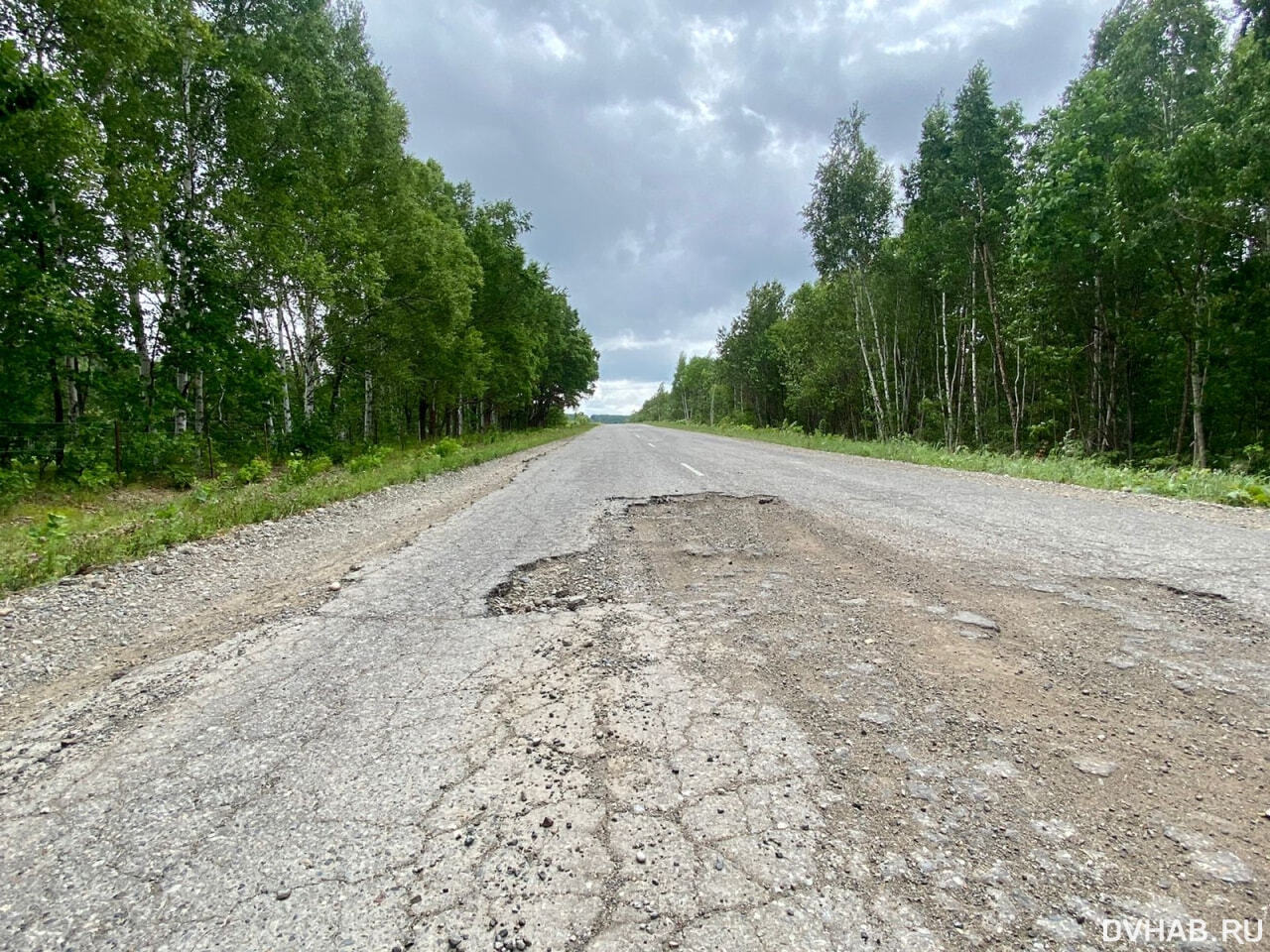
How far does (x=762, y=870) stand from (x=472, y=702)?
4.58 feet

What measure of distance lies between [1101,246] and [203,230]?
21572 millimetres

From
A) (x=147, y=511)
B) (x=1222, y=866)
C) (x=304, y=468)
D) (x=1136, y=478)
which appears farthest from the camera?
(x=304, y=468)

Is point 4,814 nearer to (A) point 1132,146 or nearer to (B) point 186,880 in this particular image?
Result: (B) point 186,880

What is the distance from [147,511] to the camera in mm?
7273

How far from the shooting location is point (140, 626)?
3312 mm

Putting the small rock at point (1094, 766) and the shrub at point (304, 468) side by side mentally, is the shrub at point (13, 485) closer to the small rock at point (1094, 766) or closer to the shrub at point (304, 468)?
the shrub at point (304, 468)

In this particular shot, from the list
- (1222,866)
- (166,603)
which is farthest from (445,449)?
(1222,866)

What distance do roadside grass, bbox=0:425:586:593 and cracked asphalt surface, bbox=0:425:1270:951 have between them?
3010mm

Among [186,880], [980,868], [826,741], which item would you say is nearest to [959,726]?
[826,741]

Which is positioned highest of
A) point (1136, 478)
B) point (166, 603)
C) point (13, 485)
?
point (1136, 478)

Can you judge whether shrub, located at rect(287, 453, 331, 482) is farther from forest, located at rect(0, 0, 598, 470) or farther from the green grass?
the green grass

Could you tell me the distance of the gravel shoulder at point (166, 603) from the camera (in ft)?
8.91

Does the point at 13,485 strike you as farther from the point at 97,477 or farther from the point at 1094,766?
the point at 1094,766

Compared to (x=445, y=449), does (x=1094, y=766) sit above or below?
below
